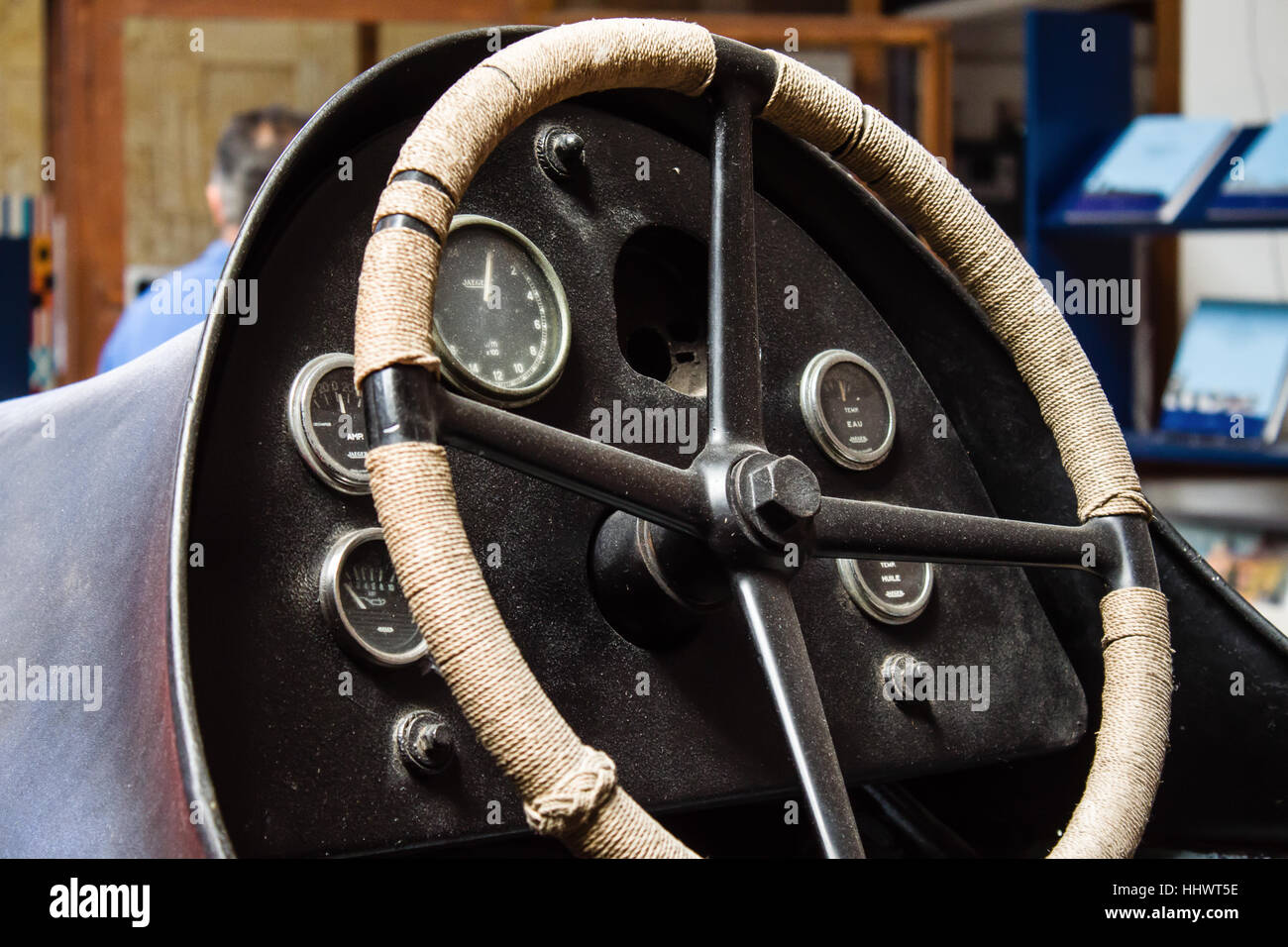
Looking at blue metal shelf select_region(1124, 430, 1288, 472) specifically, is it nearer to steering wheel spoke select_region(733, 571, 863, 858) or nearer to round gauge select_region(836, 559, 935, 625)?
round gauge select_region(836, 559, 935, 625)

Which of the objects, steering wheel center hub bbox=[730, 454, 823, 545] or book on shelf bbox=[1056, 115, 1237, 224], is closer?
steering wheel center hub bbox=[730, 454, 823, 545]

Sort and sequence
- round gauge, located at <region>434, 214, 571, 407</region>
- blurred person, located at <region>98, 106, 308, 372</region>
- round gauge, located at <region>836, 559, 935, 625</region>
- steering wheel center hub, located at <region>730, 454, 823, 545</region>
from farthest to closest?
blurred person, located at <region>98, 106, 308, 372</region>, round gauge, located at <region>836, 559, 935, 625</region>, round gauge, located at <region>434, 214, 571, 407</region>, steering wheel center hub, located at <region>730, 454, 823, 545</region>

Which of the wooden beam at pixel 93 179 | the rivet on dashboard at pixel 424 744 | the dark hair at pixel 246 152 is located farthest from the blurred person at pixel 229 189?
the rivet on dashboard at pixel 424 744

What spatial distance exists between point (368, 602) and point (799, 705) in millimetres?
242

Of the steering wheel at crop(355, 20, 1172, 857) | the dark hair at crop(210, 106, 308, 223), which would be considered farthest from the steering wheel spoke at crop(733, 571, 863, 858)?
the dark hair at crop(210, 106, 308, 223)

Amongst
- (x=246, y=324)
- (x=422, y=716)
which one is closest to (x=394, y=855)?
(x=422, y=716)

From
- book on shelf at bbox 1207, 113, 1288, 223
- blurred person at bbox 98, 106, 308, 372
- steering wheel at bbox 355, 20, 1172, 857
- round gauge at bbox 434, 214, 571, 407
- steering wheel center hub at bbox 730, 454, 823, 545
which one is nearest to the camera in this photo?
steering wheel at bbox 355, 20, 1172, 857

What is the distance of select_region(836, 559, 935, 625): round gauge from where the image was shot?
97 cm

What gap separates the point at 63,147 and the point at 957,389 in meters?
4.16

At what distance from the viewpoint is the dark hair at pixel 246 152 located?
3.36m

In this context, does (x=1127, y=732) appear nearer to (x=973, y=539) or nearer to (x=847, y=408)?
(x=973, y=539)

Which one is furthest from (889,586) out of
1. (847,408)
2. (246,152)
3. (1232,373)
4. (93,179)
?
(93,179)

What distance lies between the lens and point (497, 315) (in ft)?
2.77

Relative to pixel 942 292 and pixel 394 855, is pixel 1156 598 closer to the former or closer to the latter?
pixel 942 292
